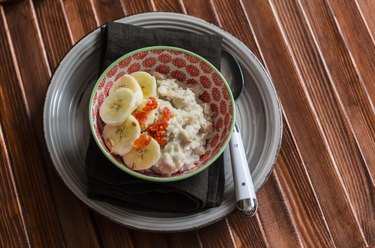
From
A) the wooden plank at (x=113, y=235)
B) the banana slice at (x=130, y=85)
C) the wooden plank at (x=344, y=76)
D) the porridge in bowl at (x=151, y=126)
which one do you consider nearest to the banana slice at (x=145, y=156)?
the porridge in bowl at (x=151, y=126)

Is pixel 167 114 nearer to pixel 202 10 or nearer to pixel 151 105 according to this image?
pixel 151 105

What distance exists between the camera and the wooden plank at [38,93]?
1.23m

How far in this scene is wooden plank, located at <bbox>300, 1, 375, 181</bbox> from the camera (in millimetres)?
1389

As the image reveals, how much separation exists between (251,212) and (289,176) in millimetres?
202

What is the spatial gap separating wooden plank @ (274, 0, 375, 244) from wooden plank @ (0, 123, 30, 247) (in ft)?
2.72

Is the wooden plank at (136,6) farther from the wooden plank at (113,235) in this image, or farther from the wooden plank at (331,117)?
the wooden plank at (113,235)

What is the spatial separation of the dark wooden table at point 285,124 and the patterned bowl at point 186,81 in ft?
0.72

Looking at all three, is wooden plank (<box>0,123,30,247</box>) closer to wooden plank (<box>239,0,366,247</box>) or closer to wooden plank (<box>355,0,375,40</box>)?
wooden plank (<box>239,0,366,247</box>)

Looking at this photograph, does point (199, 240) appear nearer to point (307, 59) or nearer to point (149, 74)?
point (149, 74)

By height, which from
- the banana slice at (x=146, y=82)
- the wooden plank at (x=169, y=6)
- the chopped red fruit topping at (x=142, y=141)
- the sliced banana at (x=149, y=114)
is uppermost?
the wooden plank at (x=169, y=6)

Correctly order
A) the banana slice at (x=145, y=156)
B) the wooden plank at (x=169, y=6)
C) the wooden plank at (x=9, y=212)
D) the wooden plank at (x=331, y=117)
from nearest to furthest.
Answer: the banana slice at (x=145, y=156), the wooden plank at (x=9, y=212), the wooden plank at (x=331, y=117), the wooden plank at (x=169, y=6)

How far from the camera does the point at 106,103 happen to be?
113 cm

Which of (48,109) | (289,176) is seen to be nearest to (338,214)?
(289,176)

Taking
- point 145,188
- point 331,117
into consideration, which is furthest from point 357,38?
point 145,188
